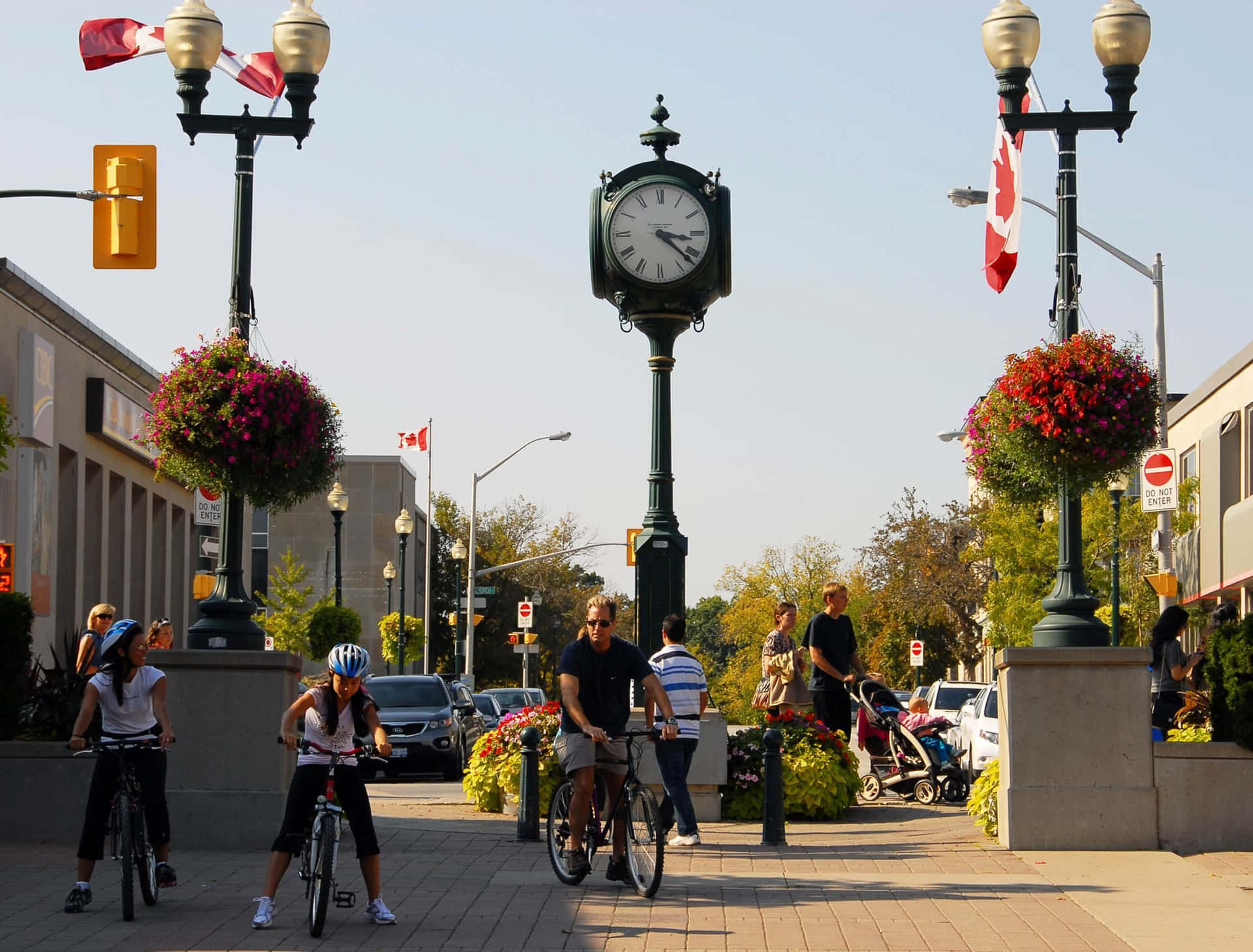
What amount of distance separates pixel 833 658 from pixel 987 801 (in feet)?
9.03

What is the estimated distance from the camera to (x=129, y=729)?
1091 cm

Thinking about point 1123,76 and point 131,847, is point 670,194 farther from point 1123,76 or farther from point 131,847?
point 131,847

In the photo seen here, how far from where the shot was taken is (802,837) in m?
15.0

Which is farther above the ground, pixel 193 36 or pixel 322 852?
pixel 193 36

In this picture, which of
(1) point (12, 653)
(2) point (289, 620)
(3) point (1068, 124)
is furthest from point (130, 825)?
(2) point (289, 620)

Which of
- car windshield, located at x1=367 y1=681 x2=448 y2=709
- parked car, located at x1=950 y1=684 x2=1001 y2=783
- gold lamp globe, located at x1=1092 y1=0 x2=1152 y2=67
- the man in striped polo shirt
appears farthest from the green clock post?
car windshield, located at x1=367 y1=681 x2=448 y2=709

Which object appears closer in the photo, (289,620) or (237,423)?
(237,423)

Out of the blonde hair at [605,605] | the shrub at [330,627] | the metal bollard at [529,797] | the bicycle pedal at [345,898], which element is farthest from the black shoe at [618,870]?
the shrub at [330,627]

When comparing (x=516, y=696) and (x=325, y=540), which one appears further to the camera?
(x=325, y=540)

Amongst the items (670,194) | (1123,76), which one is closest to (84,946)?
(670,194)

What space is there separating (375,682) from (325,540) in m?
53.9

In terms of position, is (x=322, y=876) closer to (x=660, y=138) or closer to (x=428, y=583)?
(x=660, y=138)

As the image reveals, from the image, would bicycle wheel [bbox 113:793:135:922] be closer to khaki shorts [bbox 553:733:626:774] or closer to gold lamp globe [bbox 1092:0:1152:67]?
khaki shorts [bbox 553:733:626:774]

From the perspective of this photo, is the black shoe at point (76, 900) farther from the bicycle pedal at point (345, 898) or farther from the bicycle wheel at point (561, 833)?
the bicycle wheel at point (561, 833)
